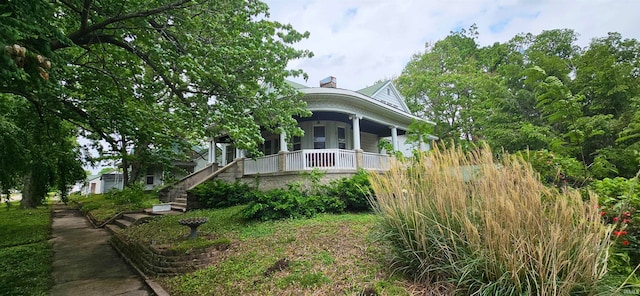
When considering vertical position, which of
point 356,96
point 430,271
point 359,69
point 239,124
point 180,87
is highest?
point 359,69

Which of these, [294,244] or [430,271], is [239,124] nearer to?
[294,244]

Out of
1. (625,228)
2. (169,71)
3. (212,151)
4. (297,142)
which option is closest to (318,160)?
(297,142)

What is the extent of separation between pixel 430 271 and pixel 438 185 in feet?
2.99

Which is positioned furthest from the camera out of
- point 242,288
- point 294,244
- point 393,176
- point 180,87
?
point 180,87

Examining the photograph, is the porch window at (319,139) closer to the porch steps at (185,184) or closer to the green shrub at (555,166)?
the porch steps at (185,184)

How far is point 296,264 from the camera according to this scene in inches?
164

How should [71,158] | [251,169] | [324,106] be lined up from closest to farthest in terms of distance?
[71,158]
[324,106]
[251,169]

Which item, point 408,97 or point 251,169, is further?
point 408,97

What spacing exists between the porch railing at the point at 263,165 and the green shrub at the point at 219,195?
4.68 feet

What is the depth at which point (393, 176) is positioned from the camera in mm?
3422

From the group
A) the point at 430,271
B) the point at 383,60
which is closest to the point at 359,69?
the point at 383,60

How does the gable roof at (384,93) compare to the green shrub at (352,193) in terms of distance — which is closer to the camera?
the green shrub at (352,193)

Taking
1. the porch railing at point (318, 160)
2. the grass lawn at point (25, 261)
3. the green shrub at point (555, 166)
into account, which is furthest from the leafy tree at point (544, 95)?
the grass lawn at point (25, 261)

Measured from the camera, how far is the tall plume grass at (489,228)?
7.34ft
